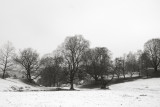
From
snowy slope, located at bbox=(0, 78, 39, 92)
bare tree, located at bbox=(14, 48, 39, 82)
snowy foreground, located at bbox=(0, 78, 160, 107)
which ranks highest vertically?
bare tree, located at bbox=(14, 48, 39, 82)

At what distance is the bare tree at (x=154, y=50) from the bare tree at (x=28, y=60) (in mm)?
48695

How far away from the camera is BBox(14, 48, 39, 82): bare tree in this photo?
63.5 metres

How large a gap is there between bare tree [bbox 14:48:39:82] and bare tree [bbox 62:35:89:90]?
24716 mm

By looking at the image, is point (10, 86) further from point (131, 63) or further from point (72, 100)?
point (131, 63)

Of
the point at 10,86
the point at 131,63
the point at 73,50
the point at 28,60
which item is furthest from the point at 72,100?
the point at 131,63

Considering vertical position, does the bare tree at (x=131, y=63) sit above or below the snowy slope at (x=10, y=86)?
above

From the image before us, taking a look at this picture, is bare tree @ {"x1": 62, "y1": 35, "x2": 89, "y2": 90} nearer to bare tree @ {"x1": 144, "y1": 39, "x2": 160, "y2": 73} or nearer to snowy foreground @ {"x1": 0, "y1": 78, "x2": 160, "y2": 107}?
snowy foreground @ {"x1": 0, "y1": 78, "x2": 160, "y2": 107}

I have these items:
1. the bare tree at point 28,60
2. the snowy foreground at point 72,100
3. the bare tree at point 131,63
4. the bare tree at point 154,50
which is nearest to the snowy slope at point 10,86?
the snowy foreground at point 72,100

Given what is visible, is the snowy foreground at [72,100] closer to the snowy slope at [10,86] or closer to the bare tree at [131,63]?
the snowy slope at [10,86]

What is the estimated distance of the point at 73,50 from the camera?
44281mm

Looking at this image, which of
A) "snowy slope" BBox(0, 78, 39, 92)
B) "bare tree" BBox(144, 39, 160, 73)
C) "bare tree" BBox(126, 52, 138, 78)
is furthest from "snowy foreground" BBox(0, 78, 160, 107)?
"bare tree" BBox(126, 52, 138, 78)

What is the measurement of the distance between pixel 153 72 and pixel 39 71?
50241 mm

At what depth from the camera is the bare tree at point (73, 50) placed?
4431 centimetres

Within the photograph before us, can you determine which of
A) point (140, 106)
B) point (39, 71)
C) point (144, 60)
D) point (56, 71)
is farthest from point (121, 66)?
point (140, 106)
